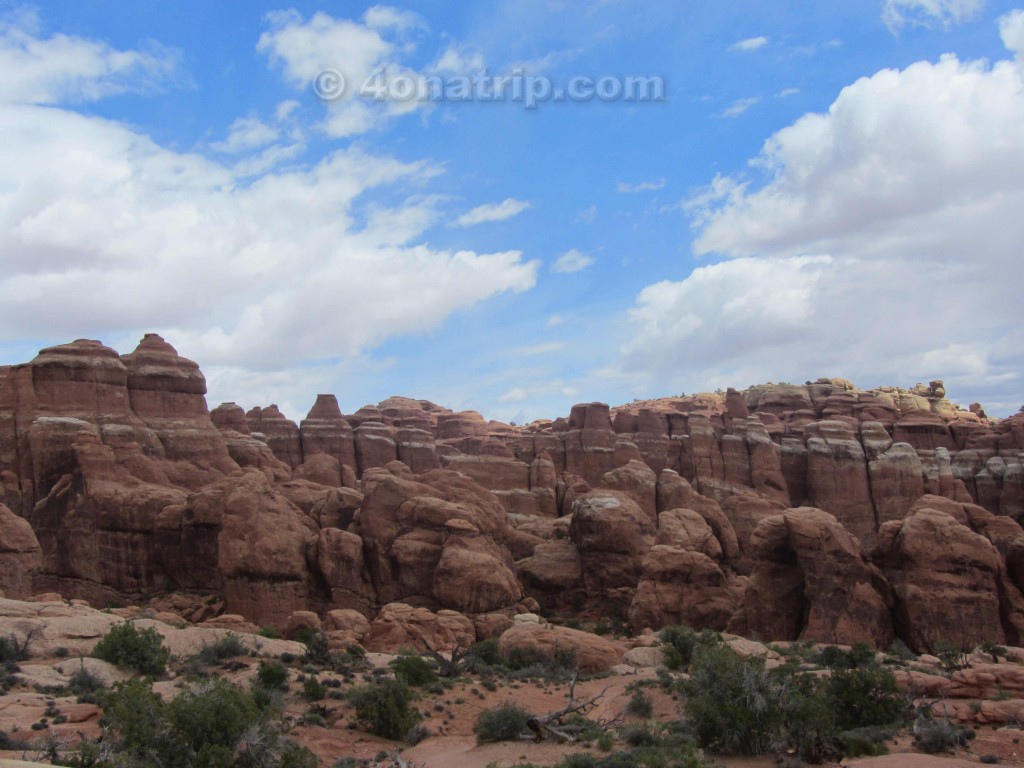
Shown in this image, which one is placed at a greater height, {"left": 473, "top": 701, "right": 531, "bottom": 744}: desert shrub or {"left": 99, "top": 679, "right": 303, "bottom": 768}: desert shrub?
{"left": 99, "top": 679, "right": 303, "bottom": 768}: desert shrub

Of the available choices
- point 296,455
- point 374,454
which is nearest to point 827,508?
point 374,454

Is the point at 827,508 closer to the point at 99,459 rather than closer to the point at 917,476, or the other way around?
the point at 917,476

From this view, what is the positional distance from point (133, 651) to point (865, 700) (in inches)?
718

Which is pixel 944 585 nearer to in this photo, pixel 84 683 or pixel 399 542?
pixel 399 542

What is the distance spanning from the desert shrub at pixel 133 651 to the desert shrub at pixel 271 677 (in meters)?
2.52

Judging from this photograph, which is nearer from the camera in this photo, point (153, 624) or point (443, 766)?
Answer: point (443, 766)

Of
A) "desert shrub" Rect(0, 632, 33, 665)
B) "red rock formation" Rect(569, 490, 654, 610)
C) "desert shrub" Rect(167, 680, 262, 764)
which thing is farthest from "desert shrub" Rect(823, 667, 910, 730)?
"red rock formation" Rect(569, 490, 654, 610)

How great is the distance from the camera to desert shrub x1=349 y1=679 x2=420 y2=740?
22062 mm

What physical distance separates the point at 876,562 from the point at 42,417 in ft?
131

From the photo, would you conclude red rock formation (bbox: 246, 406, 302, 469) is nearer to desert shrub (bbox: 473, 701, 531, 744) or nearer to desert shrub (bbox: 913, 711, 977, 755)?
desert shrub (bbox: 473, 701, 531, 744)

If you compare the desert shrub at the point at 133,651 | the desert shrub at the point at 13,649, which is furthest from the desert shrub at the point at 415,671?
the desert shrub at the point at 13,649

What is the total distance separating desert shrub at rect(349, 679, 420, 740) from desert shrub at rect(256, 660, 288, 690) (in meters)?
2.49

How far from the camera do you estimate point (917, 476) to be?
73.2 m

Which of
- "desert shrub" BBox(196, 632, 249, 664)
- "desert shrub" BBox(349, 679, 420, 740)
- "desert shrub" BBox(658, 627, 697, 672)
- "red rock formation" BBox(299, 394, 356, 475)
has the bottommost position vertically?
"desert shrub" BBox(658, 627, 697, 672)
